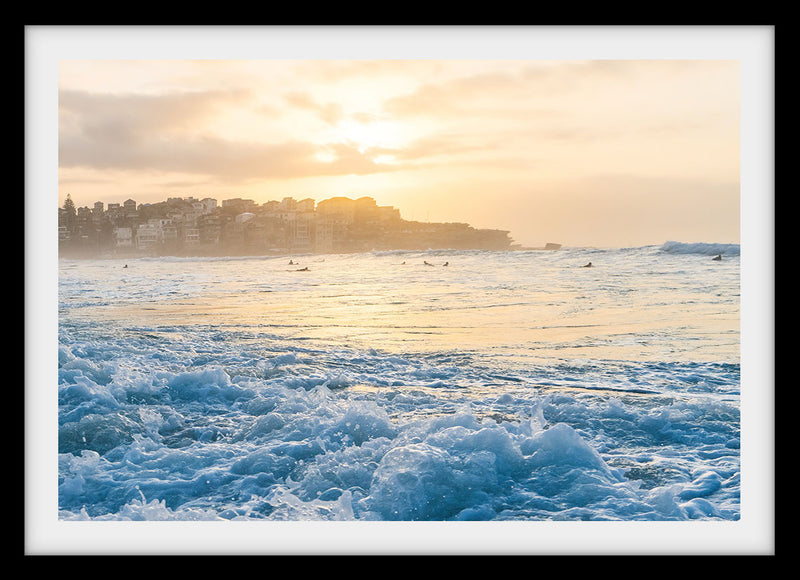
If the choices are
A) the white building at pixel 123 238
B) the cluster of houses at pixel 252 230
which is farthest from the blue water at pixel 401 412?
the white building at pixel 123 238

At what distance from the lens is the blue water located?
343 centimetres

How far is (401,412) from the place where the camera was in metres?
4.93

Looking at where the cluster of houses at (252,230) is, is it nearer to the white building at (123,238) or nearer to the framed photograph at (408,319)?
the white building at (123,238)

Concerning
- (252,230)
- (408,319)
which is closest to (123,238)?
(252,230)

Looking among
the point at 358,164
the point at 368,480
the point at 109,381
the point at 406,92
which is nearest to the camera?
the point at 368,480

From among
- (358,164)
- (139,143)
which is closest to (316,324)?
(358,164)

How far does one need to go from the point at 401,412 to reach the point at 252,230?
13714 millimetres

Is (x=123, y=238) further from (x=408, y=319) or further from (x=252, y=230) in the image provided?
(x=408, y=319)

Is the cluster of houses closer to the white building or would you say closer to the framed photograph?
the white building

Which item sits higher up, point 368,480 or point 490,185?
point 490,185

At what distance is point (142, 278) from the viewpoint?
664 inches
